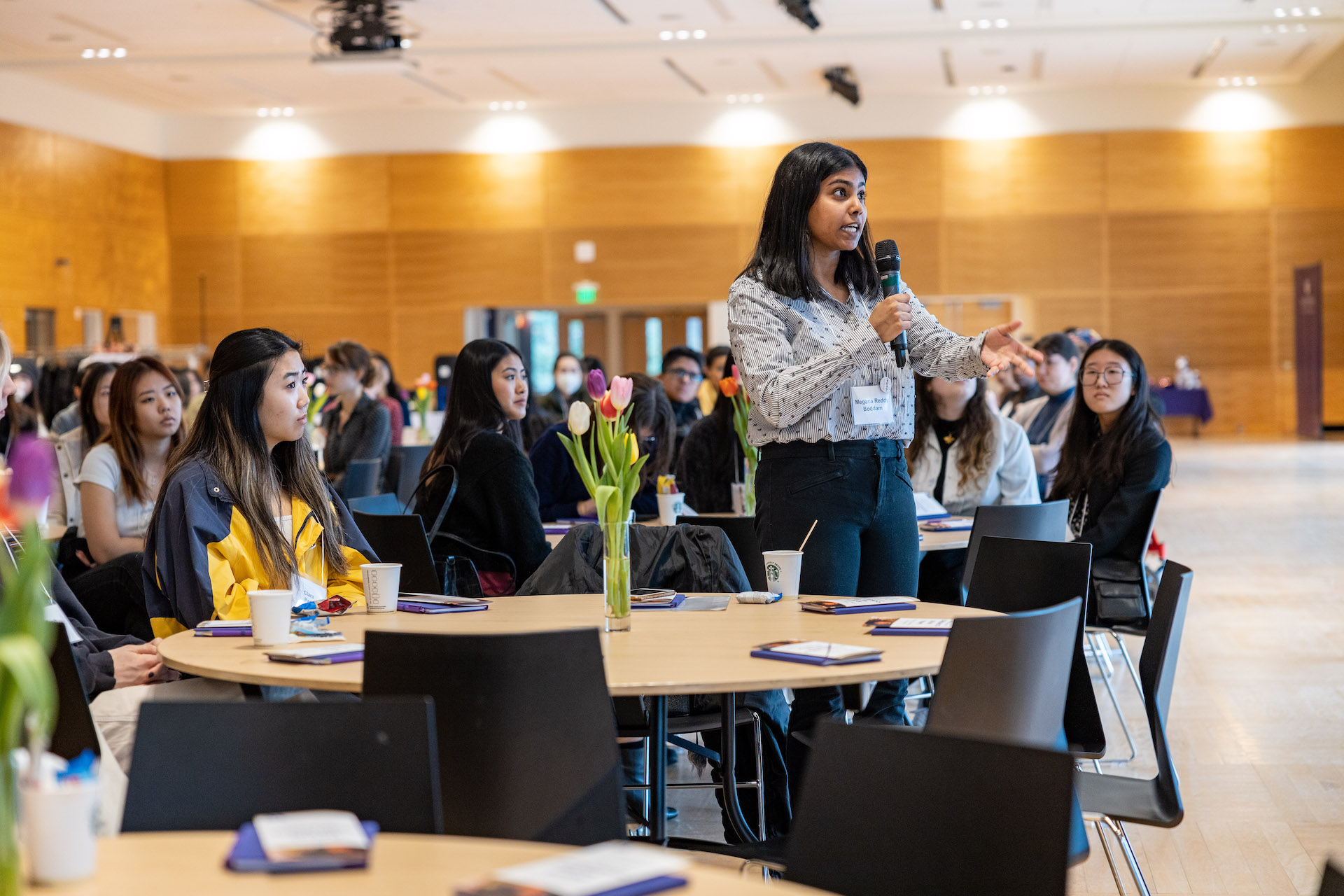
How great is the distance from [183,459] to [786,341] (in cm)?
136

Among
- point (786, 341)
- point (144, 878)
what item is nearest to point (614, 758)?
point (144, 878)

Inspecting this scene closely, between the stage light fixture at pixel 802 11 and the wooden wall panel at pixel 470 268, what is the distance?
6292 mm

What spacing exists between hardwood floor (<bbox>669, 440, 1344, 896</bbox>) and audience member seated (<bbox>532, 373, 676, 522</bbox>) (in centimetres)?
121

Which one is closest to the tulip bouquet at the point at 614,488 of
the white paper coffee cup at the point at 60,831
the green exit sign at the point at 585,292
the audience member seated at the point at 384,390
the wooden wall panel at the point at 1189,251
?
the white paper coffee cup at the point at 60,831

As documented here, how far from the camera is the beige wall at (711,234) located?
17.6 meters

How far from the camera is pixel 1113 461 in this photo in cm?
471

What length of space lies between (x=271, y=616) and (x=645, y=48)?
13205 millimetres

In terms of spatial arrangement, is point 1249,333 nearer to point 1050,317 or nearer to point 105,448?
point 1050,317

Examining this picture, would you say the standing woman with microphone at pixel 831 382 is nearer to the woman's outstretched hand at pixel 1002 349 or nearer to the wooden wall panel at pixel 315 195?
the woman's outstretched hand at pixel 1002 349

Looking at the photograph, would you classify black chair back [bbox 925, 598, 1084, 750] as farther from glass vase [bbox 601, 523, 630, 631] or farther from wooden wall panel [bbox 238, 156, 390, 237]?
wooden wall panel [bbox 238, 156, 390, 237]

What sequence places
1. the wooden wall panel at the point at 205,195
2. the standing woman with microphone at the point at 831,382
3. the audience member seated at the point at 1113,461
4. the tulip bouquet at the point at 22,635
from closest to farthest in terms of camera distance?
the tulip bouquet at the point at 22,635
the standing woman with microphone at the point at 831,382
the audience member seated at the point at 1113,461
the wooden wall panel at the point at 205,195

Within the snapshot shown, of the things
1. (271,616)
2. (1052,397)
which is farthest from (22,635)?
(1052,397)

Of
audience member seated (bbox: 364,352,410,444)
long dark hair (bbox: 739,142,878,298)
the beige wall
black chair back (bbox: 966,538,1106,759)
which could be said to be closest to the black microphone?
long dark hair (bbox: 739,142,878,298)

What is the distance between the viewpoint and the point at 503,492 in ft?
13.3
